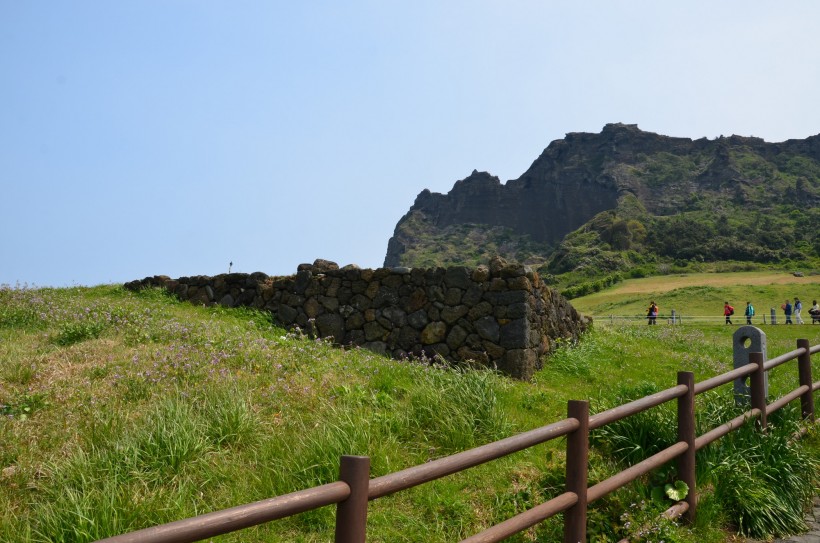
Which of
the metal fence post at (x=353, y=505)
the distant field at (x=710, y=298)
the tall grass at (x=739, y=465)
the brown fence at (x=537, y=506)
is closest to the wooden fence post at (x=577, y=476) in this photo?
the brown fence at (x=537, y=506)

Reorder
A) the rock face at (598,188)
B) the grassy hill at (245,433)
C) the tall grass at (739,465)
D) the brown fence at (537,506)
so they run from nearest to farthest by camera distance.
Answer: the brown fence at (537,506) < the grassy hill at (245,433) < the tall grass at (739,465) < the rock face at (598,188)

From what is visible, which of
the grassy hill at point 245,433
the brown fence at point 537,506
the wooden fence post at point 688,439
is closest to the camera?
the brown fence at point 537,506

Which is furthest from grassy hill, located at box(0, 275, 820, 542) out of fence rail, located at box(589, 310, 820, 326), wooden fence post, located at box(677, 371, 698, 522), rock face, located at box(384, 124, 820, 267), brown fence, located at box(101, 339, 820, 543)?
rock face, located at box(384, 124, 820, 267)

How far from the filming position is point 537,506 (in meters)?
3.48

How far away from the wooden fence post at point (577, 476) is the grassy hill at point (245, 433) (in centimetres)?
69

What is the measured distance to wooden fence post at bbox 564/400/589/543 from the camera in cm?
369

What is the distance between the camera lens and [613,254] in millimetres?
96250

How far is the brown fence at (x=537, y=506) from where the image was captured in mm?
2127

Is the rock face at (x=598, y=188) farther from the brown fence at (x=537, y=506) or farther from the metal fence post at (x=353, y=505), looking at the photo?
the metal fence post at (x=353, y=505)

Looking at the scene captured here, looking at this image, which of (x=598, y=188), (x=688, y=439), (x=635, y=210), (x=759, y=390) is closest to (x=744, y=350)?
(x=759, y=390)

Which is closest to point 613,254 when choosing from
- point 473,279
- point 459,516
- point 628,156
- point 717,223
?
point 717,223

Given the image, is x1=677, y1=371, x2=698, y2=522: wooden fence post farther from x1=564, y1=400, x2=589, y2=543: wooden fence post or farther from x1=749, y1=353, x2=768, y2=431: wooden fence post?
x1=749, y1=353, x2=768, y2=431: wooden fence post

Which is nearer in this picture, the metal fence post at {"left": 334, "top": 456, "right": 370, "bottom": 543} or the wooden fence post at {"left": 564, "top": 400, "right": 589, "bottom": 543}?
the metal fence post at {"left": 334, "top": 456, "right": 370, "bottom": 543}

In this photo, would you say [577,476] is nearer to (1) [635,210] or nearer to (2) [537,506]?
(2) [537,506]
